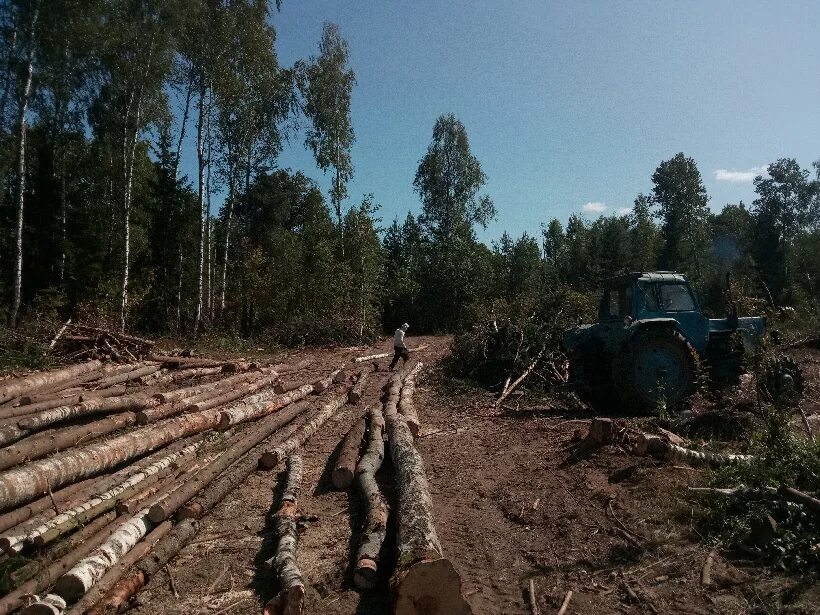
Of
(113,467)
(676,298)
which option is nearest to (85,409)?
(113,467)

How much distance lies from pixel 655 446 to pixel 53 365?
1204cm

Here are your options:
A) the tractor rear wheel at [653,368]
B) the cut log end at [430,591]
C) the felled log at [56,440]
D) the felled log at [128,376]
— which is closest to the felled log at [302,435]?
the felled log at [56,440]

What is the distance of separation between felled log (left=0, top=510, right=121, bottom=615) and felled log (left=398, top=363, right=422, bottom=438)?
4.33m

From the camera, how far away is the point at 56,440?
6.22 metres

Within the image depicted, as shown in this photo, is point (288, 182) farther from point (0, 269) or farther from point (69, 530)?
point (69, 530)

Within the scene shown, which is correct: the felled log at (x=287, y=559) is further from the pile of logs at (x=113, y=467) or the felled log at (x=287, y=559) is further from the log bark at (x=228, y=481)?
the pile of logs at (x=113, y=467)

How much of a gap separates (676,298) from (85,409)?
29.4 ft

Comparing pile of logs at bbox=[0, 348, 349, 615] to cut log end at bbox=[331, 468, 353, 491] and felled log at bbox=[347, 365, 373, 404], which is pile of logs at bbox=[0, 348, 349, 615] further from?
cut log end at bbox=[331, 468, 353, 491]

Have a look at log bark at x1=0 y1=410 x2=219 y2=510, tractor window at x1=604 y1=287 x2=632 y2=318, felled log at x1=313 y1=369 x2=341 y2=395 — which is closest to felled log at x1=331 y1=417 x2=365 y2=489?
log bark at x1=0 y1=410 x2=219 y2=510

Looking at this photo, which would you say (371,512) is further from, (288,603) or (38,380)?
(38,380)

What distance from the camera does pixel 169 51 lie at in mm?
19625

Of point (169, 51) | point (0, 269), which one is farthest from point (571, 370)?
point (0, 269)

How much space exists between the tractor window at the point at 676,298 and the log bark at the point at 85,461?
7.28m

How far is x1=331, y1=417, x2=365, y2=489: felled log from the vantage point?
620 cm
